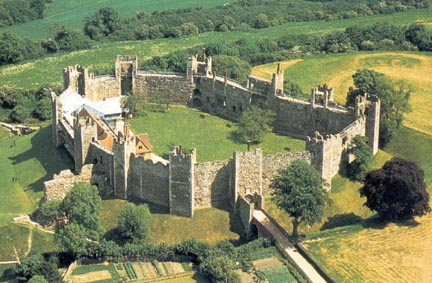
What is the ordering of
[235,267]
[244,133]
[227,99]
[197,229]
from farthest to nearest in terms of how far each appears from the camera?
1. [227,99]
2. [244,133]
3. [197,229]
4. [235,267]

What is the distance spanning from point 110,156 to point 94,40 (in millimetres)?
101406

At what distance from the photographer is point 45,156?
4387 inches

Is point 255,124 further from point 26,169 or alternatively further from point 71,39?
point 71,39

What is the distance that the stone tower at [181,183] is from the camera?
9181cm

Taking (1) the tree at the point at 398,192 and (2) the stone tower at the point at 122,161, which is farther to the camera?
(2) the stone tower at the point at 122,161

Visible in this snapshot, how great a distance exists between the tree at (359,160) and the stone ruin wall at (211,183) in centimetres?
1535

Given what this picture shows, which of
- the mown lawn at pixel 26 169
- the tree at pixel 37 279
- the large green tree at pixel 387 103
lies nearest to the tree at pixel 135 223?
the tree at pixel 37 279

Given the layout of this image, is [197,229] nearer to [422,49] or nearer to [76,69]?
[76,69]

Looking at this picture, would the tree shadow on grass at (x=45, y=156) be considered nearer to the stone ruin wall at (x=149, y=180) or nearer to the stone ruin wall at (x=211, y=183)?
the stone ruin wall at (x=149, y=180)

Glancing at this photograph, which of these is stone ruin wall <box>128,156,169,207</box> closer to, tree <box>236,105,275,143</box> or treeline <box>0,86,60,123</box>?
tree <box>236,105,275,143</box>

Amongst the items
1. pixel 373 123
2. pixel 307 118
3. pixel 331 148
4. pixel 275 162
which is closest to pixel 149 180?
pixel 275 162

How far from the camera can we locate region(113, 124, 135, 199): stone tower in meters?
95.4

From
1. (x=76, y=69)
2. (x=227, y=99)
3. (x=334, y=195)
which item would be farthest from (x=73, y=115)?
(x=334, y=195)

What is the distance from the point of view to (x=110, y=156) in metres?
Result: 98.3
